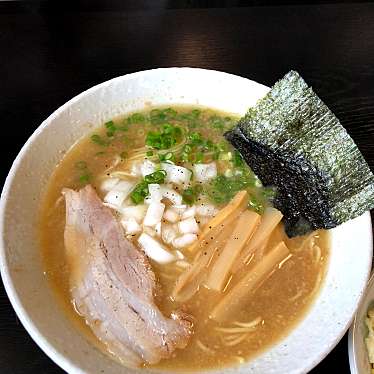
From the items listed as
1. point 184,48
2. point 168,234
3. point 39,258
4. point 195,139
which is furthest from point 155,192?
point 184,48

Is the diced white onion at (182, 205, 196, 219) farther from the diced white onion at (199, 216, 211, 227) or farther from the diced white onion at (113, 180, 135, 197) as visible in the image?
the diced white onion at (113, 180, 135, 197)

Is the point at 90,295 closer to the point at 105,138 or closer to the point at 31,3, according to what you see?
the point at 105,138

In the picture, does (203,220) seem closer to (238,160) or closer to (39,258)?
(238,160)

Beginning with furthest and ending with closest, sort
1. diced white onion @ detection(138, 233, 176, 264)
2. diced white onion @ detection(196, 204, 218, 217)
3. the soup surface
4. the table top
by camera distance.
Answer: the table top, diced white onion @ detection(196, 204, 218, 217), diced white onion @ detection(138, 233, 176, 264), the soup surface

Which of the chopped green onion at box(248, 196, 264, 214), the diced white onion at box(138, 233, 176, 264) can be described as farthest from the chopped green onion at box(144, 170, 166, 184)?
the chopped green onion at box(248, 196, 264, 214)

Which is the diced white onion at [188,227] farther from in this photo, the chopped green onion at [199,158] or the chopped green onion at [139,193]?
the chopped green onion at [199,158]

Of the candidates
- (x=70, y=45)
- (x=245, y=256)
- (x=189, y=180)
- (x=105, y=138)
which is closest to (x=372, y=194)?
(x=245, y=256)

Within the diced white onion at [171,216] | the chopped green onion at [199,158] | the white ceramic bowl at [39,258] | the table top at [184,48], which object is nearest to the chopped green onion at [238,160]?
the chopped green onion at [199,158]
